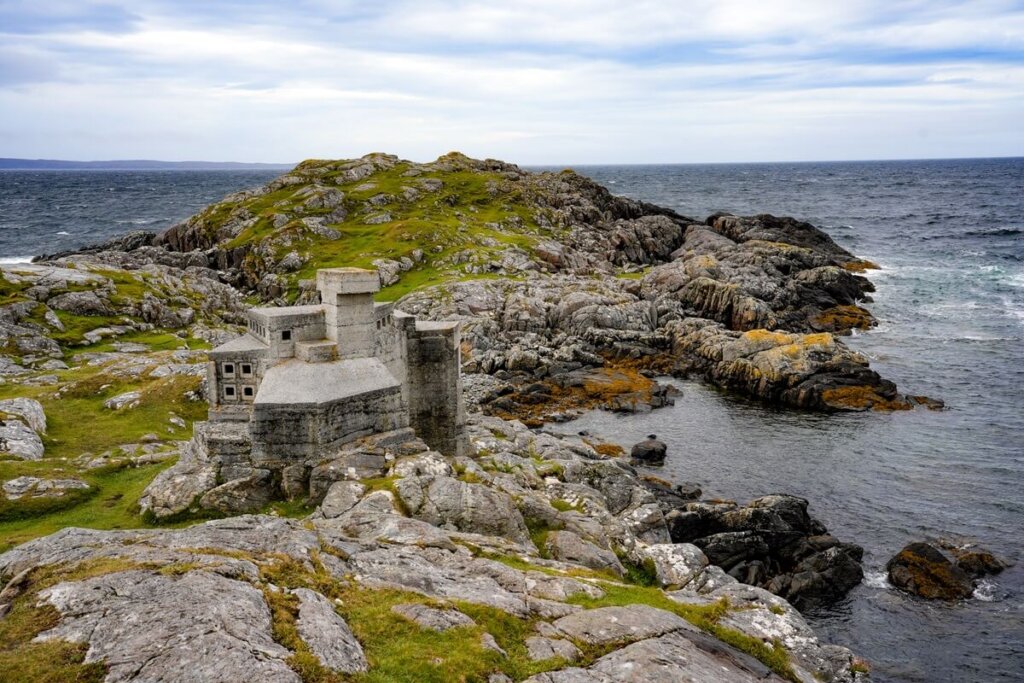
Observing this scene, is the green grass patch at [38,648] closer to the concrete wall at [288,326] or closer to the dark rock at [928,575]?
the concrete wall at [288,326]

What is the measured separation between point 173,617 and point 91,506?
56.7ft

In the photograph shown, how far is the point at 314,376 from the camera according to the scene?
103ft

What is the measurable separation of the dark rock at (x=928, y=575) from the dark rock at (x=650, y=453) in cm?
1785

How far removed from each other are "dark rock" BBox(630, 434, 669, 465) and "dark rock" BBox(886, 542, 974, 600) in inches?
703

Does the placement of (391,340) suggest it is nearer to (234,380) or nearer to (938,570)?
(234,380)

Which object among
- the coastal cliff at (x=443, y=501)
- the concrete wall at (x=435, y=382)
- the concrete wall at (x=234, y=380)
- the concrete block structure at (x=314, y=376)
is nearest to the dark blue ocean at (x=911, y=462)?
the coastal cliff at (x=443, y=501)

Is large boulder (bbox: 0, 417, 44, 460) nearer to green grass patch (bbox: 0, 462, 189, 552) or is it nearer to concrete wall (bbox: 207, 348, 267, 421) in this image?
green grass patch (bbox: 0, 462, 189, 552)

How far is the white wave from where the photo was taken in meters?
37.6

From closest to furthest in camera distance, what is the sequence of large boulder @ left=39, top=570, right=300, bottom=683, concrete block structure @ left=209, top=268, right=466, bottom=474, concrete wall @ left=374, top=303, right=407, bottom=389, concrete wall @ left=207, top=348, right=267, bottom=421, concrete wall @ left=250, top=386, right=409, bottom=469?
large boulder @ left=39, top=570, right=300, bottom=683 < concrete wall @ left=250, top=386, right=409, bottom=469 < concrete block structure @ left=209, top=268, right=466, bottom=474 < concrete wall @ left=207, top=348, right=267, bottom=421 < concrete wall @ left=374, top=303, right=407, bottom=389

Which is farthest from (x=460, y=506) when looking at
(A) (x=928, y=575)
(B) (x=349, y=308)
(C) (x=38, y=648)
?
(A) (x=928, y=575)

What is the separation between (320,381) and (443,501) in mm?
7706

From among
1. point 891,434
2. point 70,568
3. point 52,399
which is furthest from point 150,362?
point 891,434

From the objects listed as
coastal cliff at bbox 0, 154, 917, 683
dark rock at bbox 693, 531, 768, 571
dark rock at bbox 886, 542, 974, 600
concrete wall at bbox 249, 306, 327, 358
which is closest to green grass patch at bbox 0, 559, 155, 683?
Result: coastal cliff at bbox 0, 154, 917, 683

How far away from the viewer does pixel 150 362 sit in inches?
2119
